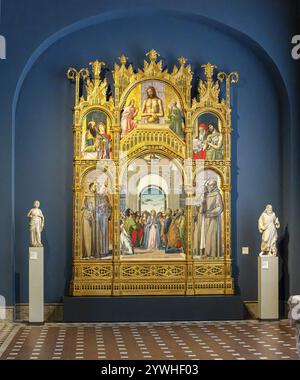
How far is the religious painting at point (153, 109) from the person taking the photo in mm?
18422

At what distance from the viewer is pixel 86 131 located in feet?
60.1

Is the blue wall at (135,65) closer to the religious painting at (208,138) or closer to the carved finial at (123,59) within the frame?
the carved finial at (123,59)

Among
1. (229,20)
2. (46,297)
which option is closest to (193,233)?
(46,297)

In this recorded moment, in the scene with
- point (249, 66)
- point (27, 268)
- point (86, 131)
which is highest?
point (249, 66)

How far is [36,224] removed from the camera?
17.7 meters

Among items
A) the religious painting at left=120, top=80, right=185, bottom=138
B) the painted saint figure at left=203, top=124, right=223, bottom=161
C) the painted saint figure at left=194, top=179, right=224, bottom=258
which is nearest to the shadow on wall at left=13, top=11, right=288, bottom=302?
the religious painting at left=120, top=80, right=185, bottom=138

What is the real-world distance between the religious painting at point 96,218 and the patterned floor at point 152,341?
1.63 m

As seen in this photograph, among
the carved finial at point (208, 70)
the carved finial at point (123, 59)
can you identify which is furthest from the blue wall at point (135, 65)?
the carved finial at point (208, 70)

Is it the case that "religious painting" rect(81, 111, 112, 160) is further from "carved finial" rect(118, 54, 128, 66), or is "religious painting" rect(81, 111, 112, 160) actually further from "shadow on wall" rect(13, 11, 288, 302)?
"carved finial" rect(118, 54, 128, 66)

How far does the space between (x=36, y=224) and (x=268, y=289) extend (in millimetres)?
4895

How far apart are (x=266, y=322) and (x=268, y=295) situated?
55 cm

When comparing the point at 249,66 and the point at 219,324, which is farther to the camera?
the point at 249,66

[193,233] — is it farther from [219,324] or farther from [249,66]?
[249,66]

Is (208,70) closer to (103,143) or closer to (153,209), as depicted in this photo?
(103,143)
